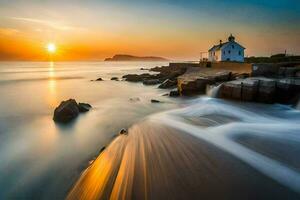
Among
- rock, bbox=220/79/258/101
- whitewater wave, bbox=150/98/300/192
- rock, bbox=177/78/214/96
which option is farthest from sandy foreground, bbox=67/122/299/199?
rock, bbox=177/78/214/96

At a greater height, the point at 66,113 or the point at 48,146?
the point at 66,113

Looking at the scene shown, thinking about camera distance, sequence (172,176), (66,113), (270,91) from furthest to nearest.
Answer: (270,91), (66,113), (172,176)

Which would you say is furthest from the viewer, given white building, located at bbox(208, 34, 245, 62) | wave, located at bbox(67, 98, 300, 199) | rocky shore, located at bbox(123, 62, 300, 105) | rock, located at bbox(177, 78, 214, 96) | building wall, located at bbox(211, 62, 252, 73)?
white building, located at bbox(208, 34, 245, 62)

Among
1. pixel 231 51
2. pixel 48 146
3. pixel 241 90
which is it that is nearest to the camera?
pixel 48 146

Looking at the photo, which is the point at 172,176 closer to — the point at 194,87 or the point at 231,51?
the point at 194,87

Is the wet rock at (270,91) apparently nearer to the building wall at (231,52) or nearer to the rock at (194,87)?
the rock at (194,87)

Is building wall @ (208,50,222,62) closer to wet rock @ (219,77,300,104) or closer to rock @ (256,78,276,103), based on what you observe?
wet rock @ (219,77,300,104)

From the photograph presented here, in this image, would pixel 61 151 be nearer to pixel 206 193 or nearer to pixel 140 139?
pixel 140 139

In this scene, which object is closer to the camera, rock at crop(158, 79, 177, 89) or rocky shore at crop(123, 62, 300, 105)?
rocky shore at crop(123, 62, 300, 105)

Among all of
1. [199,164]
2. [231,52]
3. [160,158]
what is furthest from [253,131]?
[231,52]

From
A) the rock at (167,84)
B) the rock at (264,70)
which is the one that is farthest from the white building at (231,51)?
the rock at (264,70)

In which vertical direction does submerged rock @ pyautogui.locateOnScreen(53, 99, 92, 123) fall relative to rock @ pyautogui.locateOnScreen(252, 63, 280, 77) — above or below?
below

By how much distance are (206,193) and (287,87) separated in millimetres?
12220

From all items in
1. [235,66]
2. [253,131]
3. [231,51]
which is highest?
[231,51]
